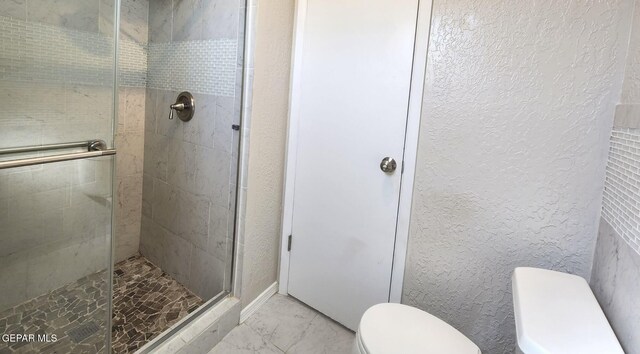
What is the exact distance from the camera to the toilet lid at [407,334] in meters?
0.98

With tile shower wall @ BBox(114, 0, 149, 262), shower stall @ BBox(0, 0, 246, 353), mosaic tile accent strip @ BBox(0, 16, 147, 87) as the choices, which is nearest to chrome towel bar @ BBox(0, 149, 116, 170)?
shower stall @ BBox(0, 0, 246, 353)

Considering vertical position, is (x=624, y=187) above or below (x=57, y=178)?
above

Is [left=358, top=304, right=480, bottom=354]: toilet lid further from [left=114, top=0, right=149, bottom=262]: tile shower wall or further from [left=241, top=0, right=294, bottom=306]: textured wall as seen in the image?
[left=114, top=0, right=149, bottom=262]: tile shower wall

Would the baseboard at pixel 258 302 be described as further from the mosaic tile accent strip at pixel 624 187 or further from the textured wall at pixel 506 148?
the mosaic tile accent strip at pixel 624 187

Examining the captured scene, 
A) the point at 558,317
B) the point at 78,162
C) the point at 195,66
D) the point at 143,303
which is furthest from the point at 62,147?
the point at 558,317

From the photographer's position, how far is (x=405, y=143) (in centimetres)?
143

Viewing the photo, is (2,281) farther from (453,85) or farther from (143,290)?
(453,85)

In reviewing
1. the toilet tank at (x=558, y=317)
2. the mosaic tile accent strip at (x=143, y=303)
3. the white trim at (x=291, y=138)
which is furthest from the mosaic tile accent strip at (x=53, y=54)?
the toilet tank at (x=558, y=317)

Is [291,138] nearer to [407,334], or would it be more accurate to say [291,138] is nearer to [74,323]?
[407,334]

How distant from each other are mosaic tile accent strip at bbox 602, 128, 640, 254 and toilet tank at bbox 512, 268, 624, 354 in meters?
0.20

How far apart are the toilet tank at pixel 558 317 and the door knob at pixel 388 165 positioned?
2.05ft

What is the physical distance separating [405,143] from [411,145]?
29mm

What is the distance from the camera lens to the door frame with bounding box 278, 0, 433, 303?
1354 mm

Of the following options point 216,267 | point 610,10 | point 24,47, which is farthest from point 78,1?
point 610,10
